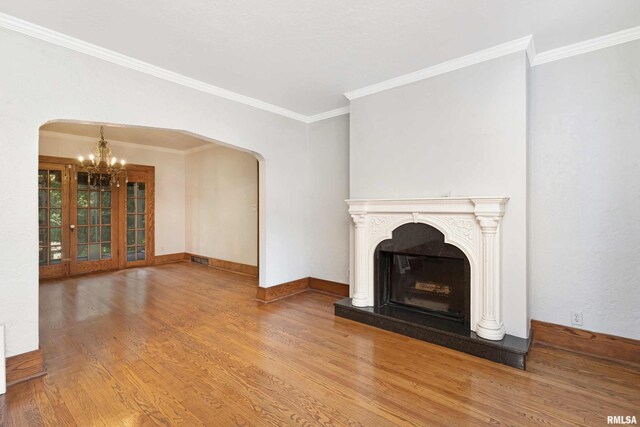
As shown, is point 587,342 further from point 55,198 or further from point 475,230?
point 55,198

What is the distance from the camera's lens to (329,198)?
4.46 meters

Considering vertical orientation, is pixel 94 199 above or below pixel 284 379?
above

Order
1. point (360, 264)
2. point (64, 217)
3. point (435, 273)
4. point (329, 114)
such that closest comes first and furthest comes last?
point (435, 273)
point (360, 264)
point (329, 114)
point (64, 217)

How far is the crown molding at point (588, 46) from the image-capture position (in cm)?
245

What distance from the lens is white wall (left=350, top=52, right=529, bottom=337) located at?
262 centimetres

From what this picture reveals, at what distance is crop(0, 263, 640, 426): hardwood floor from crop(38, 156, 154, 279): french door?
2838mm

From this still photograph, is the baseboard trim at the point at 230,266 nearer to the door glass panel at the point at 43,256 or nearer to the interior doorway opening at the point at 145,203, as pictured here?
the interior doorway opening at the point at 145,203

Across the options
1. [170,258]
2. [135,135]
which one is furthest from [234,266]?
[135,135]

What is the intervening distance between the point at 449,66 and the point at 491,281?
85.0 inches

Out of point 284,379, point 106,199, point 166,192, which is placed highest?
point 166,192

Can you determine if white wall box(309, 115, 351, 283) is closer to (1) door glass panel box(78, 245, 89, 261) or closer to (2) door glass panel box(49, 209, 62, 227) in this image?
(1) door glass panel box(78, 245, 89, 261)

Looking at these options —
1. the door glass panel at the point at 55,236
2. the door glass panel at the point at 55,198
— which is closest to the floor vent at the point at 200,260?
A: the door glass panel at the point at 55,236

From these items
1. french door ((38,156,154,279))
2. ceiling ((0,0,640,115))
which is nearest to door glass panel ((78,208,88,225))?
french door ((38,156,154,279))

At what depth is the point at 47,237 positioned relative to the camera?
5.43 meters
